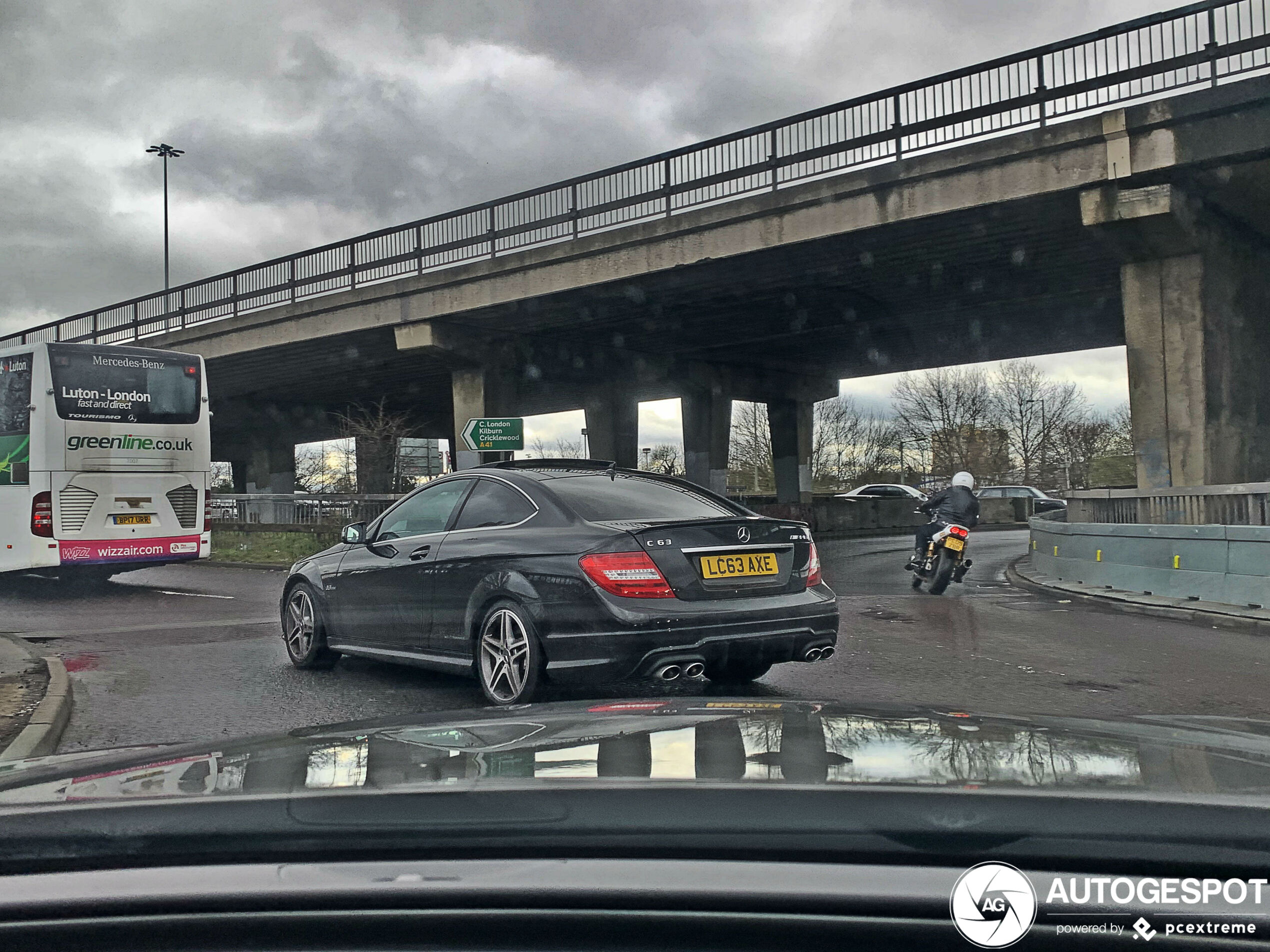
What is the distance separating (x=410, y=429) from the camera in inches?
1793

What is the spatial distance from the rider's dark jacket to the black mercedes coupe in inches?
355

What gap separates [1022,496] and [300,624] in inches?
1679

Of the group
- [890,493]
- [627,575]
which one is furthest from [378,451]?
[627,575]

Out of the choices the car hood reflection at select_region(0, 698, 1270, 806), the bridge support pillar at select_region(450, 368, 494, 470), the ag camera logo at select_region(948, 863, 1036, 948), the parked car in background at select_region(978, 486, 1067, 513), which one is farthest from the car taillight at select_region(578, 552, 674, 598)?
the parked car in background at select_region(978, 486, 1067, 513)

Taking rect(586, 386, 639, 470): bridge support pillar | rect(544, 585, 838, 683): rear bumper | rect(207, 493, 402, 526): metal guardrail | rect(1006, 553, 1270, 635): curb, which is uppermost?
rect(586, 386, 639, 470): bridge support pillar

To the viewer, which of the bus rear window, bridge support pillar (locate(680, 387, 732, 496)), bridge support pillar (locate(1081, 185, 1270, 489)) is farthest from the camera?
bridge support pillar (locate(680, 387, 732, 496))

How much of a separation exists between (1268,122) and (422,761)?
60.8ft

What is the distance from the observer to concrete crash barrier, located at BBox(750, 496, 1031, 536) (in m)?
35.2

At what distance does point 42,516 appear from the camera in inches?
606

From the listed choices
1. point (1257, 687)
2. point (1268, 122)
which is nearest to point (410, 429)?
point (1268, 122)

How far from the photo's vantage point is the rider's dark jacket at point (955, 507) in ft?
51.0

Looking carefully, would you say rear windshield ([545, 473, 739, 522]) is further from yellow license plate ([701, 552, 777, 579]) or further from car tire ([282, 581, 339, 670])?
car tire ([282, 581, 339, 670])

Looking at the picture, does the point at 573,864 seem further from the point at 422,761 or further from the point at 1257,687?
the point at 1257,687

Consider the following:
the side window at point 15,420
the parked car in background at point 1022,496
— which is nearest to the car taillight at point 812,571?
the side window at point 15,420
